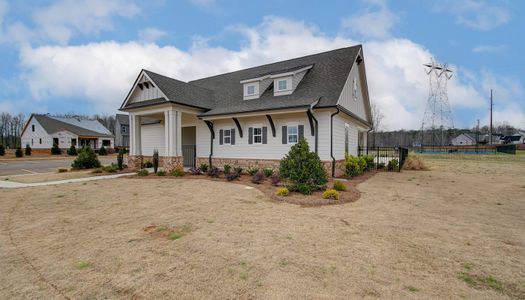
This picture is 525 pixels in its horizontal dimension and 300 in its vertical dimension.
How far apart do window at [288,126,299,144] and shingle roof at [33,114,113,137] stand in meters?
43.7

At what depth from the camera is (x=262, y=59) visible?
88.0 ft

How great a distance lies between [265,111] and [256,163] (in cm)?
321

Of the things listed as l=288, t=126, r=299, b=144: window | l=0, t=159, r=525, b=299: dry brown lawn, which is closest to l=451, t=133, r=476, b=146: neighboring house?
l=288, t=126, r=299, b=144: window

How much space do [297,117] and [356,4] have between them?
21.3ft

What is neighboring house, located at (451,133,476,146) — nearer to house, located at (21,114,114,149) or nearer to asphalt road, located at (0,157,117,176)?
asphalt road, located at (0,157,117,176)

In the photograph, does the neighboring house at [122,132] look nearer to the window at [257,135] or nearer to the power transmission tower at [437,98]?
the window at [257,135]

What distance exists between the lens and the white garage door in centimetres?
1916

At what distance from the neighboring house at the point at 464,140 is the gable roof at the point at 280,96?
3192 inches

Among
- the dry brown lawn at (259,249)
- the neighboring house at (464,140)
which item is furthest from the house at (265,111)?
the neighboring house at (464,140)

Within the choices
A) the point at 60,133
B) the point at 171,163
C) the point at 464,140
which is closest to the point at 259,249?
the point at 171,163

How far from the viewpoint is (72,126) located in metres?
43.5

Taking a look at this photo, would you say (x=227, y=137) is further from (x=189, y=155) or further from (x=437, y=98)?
(x=437, y=98)

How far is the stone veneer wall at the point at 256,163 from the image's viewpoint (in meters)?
12.2

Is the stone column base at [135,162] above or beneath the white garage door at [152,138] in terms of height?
beneath
